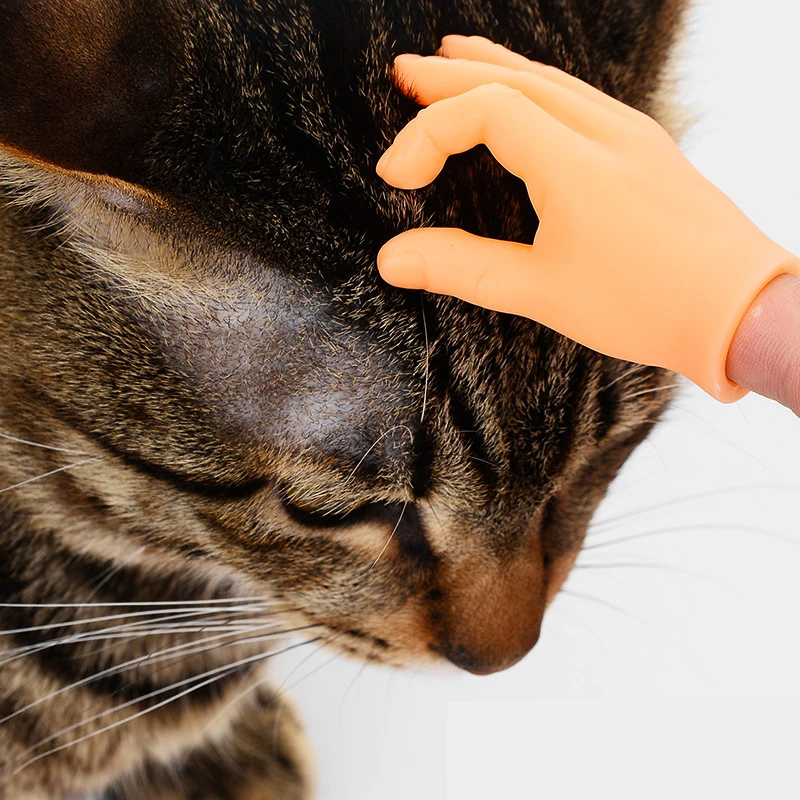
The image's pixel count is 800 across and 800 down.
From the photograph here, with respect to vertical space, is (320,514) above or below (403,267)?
below

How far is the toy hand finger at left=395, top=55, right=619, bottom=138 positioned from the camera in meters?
0.56

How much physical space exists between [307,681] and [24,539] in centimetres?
45

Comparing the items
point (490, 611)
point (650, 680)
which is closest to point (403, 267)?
point (490, 611)

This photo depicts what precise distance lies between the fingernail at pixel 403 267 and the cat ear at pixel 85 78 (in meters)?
0.14

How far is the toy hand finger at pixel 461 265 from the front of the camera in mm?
543

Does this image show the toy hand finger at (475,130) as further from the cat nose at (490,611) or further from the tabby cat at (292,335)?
the cat nose at (490,611)

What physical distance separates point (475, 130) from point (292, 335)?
154 millimetres

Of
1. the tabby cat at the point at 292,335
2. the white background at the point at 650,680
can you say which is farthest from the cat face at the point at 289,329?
the white background at the point at 650,680

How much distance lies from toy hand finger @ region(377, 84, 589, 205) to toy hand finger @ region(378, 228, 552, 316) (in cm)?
3

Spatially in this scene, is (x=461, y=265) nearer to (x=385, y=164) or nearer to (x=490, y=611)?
(x=385, y=164)

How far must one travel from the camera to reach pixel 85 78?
1.65 ft

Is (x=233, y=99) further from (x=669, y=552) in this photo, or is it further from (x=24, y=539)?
(x=669, y=552)

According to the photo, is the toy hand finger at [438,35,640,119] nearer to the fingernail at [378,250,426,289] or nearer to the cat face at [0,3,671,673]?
the cat face at [0,3,671,673]

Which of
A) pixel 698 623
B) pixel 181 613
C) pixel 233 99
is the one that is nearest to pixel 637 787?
pixel 698 623
